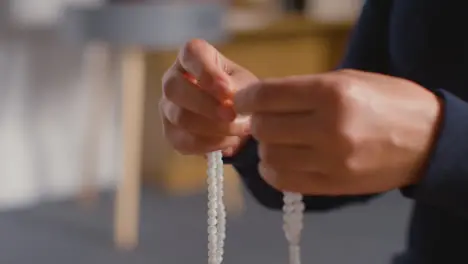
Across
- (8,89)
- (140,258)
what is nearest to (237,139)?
(140,258)

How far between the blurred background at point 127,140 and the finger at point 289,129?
1346 mm

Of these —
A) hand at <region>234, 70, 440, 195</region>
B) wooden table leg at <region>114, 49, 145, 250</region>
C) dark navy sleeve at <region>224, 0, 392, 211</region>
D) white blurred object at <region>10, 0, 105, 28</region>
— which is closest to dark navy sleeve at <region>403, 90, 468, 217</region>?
hand at <region>234, 70, 440, 195</region>

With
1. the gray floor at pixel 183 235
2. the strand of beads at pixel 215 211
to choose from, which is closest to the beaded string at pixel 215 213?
the strand of beads at pixel 215 211

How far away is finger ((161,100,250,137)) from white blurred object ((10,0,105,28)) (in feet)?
5.54

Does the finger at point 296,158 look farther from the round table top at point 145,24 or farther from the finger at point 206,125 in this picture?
the round table top at point 145,24

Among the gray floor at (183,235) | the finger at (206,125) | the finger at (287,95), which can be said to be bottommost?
the gray floor at (183,235)

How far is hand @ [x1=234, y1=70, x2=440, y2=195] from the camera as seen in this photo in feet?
1.31

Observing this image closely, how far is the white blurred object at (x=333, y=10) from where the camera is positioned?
2.49 m

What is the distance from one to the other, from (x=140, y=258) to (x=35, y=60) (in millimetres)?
721

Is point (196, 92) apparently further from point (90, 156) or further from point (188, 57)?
point (90, 156)

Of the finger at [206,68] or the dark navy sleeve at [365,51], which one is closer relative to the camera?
the finger at [206,68]

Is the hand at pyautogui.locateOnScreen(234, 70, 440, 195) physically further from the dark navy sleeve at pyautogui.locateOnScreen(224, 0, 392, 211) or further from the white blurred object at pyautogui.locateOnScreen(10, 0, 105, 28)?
the white blurred object at pyautogui.locateOnScreen(10, 0, 105, 28)

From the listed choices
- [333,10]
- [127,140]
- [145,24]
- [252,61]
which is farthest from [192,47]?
[333,10]

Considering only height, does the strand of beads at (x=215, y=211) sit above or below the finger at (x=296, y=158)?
below
